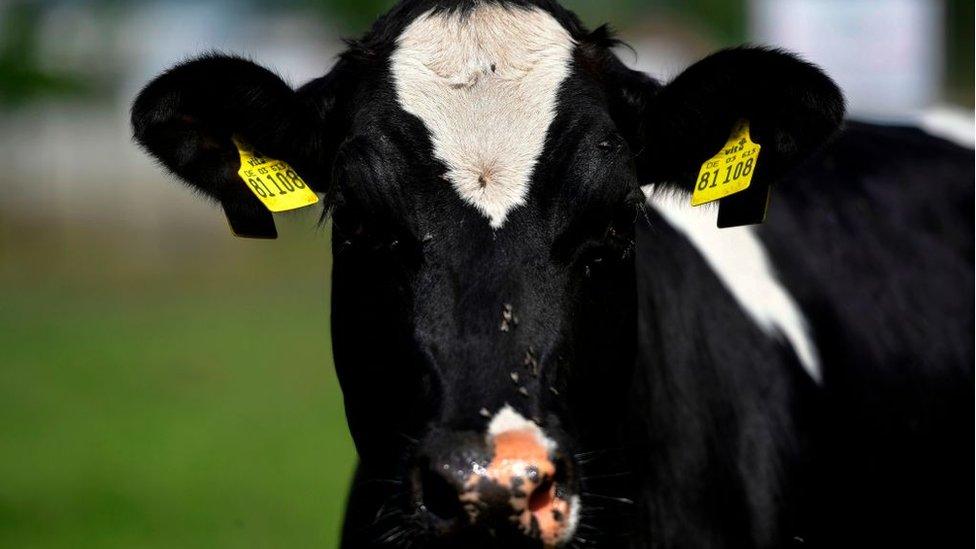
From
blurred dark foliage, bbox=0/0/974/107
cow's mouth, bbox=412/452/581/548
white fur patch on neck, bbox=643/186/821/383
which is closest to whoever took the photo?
cow's mouth, bbox=412/452/581/548

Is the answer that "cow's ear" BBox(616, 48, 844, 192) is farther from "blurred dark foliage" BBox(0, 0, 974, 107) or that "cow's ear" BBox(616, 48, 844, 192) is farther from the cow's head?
"blurred dark foliage" BBox(0, 0, 974, 107)

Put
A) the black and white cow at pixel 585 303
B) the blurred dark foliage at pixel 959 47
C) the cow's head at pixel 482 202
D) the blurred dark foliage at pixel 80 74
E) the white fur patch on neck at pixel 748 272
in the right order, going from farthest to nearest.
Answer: the blurred dark foliage at pixel 80 74 < the blurred dark foliage at pixel 959 47 < the white fur patch on neck at pixel 748 272 < the black and white cow at pixel 585 303 < the cow's head at pixel 482 202

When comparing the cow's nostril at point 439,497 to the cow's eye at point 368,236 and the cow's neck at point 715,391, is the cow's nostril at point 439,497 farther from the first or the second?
the cow's neck at point 715,391

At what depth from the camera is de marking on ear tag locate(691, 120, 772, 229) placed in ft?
12.1

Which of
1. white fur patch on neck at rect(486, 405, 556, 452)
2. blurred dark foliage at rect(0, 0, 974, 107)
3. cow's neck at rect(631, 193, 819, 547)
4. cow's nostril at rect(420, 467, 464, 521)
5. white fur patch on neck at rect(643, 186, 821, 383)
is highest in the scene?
blurred dark foliage at rect(0, 0, 974, 107)

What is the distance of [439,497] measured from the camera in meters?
3.04

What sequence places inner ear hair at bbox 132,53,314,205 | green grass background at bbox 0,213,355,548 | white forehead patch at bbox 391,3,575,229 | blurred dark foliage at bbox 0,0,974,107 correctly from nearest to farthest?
white forehead patch at bbox 391,3,575,229
inner ear hair at bbox 132,53,314,205
green grass background at bbox 0,213,355,548
blurred dark foliage at bbox 0,0,974,107

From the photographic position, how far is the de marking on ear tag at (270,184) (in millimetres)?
3709

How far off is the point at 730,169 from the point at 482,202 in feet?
2.46

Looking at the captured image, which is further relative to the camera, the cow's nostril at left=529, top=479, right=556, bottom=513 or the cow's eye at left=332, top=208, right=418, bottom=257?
the cow's eye at left=332, top=208, right=418, bottom=257

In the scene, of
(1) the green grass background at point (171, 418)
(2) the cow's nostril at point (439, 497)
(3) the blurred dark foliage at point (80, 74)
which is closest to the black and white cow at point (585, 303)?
(2) the cow's nostril at point (439, 497)

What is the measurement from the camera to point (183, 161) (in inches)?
147

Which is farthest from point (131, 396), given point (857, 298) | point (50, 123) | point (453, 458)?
point (50, 123)

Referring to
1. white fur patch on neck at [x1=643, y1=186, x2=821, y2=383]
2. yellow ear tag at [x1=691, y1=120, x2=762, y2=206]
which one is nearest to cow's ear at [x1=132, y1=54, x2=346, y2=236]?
yellow ear tag at [x1=691, y1=120, x2=762, y2=206]
